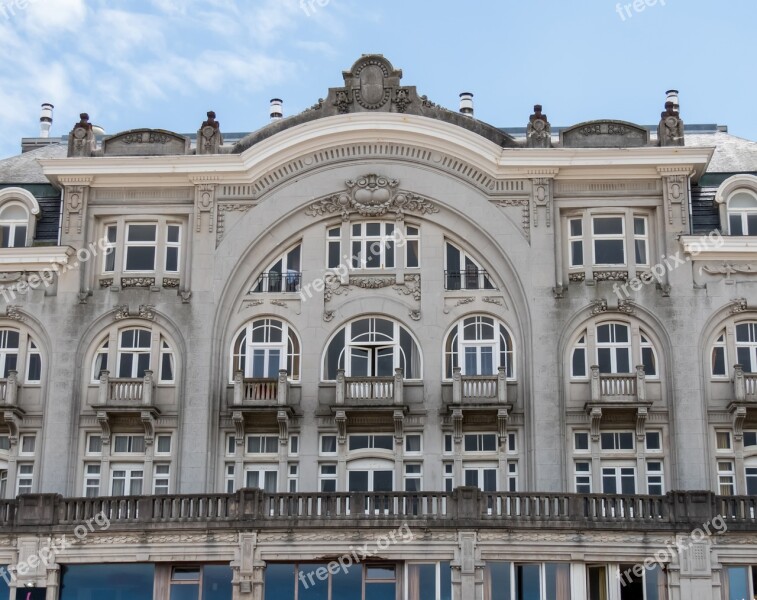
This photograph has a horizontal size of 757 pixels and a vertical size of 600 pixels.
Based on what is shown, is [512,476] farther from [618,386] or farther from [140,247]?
[140,247]

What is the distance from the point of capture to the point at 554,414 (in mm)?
48281

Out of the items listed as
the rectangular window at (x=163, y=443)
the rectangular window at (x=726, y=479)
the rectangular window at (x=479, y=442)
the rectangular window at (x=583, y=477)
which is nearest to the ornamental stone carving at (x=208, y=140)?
the rectangular window at (x=163, y=443)

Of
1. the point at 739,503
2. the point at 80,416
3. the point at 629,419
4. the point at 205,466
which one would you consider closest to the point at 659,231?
the point at 629,419

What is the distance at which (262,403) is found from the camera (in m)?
48.7

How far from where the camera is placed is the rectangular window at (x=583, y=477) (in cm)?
4825

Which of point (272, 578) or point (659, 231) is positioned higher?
point (659, 231)

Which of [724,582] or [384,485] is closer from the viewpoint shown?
[724,582]

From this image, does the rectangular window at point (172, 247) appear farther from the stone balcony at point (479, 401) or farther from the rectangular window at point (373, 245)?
the stone balcony at point (479, 401)

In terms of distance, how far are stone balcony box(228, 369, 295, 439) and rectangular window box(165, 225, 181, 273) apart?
15.3 feet

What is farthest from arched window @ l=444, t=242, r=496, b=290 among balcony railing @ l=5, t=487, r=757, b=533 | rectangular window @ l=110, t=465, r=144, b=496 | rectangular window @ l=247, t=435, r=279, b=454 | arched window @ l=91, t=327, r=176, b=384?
rectangular window @ l=110, t=465, r=144, b=496

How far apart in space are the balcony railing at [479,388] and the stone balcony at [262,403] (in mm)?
5335

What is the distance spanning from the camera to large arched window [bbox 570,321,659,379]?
49281 millimetres

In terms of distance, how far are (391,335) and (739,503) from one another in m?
12.5

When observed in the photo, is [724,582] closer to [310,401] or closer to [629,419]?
[629,419]
